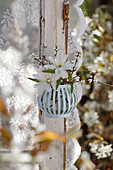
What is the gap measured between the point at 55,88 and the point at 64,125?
10.0 inches

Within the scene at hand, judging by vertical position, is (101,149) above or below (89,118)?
below

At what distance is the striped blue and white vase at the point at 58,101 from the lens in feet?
2.79

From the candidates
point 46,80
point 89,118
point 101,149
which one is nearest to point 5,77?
point 46,80

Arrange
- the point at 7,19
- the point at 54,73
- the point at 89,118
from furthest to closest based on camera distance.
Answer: the point at 89,118 < the point at 7,19 < the point at 54,73

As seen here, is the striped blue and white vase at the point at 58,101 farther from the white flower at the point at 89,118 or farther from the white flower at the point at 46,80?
the white flower at the point at 89,118

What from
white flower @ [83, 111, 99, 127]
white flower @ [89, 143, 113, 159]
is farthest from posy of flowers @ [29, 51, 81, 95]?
white flower @ [83, 111, 99, 127]

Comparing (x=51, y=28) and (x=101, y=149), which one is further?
(x=101, y=149)

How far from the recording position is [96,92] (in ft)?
6.31

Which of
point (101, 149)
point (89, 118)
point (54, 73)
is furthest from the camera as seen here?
point (89, 118)

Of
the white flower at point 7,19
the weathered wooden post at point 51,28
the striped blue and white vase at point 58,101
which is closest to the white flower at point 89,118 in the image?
the weathered wooden post at point 51,28

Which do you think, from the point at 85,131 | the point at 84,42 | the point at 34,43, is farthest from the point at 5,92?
the point at 85,131

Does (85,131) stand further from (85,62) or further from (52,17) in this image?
(52,17)

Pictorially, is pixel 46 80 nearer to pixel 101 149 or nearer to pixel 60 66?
pixel 60 66

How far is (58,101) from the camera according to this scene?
85 centimetres
